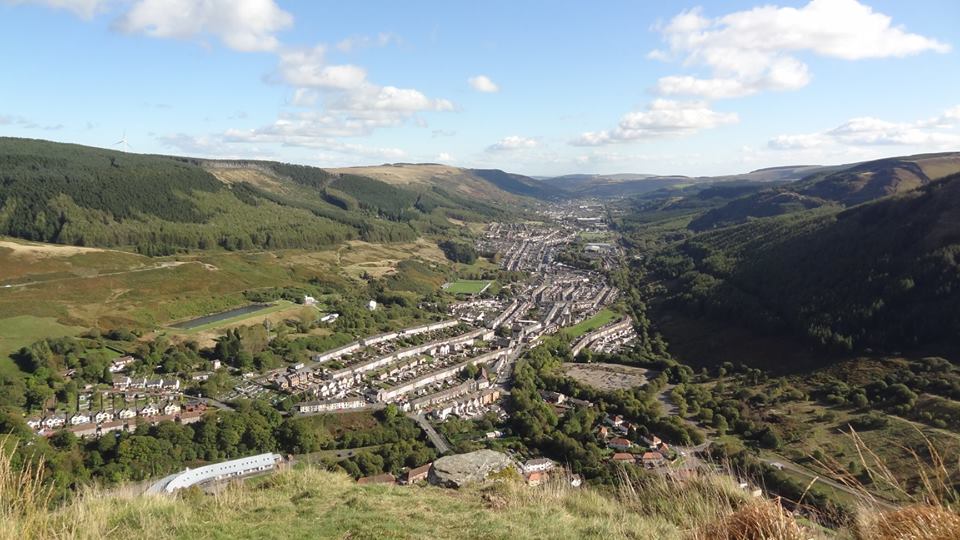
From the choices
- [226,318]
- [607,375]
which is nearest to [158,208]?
[226,318]

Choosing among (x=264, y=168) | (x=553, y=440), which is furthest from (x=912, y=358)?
(x=264, y=168)

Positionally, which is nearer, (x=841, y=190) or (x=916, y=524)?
(x=916, y=524)

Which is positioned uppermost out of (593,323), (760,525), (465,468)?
(760,525)

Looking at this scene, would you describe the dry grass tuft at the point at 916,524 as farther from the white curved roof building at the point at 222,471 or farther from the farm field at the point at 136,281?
the farm field at the point at 136,281

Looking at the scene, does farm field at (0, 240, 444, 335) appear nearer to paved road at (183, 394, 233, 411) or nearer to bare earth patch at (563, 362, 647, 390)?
paved road at (183, 394, 233, 411)

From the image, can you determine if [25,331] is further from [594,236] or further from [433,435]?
[594,236]

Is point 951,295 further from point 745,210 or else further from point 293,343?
point 745,210

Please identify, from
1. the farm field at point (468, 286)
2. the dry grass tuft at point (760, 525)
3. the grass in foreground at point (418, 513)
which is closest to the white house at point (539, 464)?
the grass in foreground at point (418, 513)
